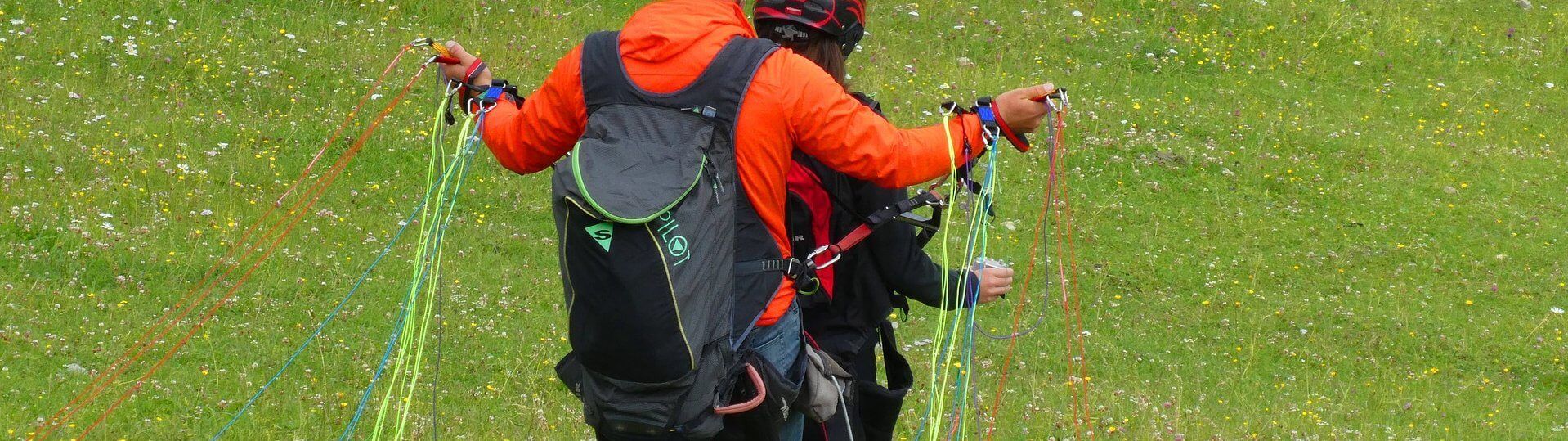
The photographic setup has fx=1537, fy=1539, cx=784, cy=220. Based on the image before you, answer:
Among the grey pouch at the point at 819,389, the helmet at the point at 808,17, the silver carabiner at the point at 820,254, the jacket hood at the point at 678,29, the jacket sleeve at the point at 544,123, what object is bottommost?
the grey pouch at the point at 819,389

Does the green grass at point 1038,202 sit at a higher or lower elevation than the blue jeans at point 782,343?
lower

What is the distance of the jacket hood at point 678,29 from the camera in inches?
144

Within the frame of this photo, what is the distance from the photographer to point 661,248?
351 cm

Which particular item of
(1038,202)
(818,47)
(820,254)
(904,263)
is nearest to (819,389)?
(820,254)

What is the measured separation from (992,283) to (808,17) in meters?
1.29

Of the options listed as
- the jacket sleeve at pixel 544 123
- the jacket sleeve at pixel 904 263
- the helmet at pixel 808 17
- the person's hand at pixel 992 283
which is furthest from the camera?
the person's hand at pixel 992 283

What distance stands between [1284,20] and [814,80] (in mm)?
14001

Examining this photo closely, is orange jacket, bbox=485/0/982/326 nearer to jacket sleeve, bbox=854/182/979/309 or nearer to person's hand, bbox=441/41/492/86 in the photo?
jacket sleeve, bbox=854/182/979/309

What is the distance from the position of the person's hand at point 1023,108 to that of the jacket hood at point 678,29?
2.24ft

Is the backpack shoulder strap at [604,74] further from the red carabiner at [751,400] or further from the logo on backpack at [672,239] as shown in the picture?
the red carabiner at [751,400]

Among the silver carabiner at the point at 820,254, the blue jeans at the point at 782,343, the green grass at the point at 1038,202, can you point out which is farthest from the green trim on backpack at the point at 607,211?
the green grass at the point at 1038,202

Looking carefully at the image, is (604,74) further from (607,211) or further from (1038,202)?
(1038,202)

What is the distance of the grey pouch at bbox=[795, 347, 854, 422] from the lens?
4.15 m

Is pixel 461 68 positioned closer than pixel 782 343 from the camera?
No
